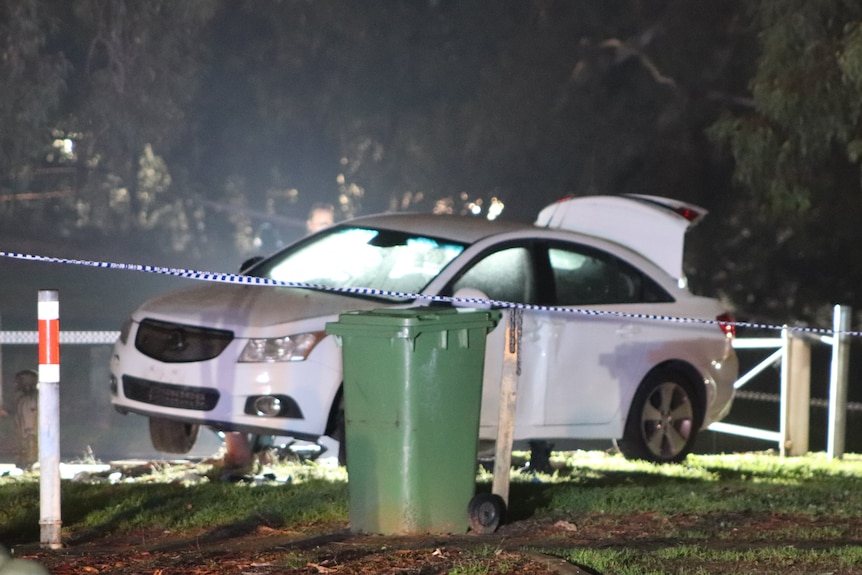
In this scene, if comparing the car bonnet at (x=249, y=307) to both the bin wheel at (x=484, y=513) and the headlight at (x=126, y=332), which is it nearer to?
the headlight at (x=126, y=332)

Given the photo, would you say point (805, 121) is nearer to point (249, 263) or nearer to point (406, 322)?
point (249, 263)

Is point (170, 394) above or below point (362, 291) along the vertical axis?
below

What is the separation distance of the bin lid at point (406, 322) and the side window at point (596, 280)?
8.16 ft

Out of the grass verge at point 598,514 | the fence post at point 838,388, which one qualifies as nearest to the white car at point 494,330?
the grass verge at point 598,514

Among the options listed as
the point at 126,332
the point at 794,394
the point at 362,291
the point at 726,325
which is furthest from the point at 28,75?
the point at 362,291

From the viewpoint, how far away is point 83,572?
18.8ft

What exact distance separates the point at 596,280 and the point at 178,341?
2.81 metres

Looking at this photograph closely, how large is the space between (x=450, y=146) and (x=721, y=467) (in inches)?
912

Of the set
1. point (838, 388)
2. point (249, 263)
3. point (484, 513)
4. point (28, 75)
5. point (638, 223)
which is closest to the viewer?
point (484, 513)

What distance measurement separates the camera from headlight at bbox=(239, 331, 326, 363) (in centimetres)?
810

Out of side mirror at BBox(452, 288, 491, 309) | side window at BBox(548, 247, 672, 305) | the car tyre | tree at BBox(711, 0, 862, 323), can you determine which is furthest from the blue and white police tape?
tree at BBox(711, 0, 862, 323)

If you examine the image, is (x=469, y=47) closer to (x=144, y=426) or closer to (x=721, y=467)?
(x=144, y=426)

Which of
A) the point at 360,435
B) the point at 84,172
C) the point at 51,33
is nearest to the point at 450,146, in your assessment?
the point at 51,33

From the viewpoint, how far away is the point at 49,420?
625 cm
